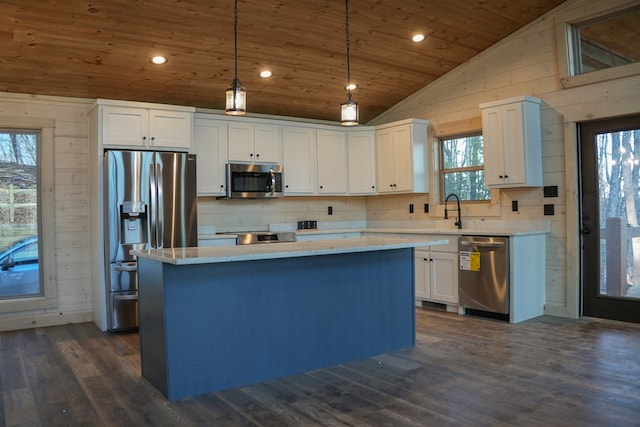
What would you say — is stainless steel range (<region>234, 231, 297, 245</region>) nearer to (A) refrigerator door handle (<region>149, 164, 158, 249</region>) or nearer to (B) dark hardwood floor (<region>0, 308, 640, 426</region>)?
(A) refrigerator door handle (<region>149, 164, 158, 249</region>)

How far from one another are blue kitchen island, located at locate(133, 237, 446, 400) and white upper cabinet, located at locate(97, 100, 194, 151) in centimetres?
206

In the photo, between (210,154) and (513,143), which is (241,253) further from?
(513,143)

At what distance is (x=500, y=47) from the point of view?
18.1ft

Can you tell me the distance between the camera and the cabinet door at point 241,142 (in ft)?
19.2

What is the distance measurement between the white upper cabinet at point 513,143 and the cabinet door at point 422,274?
41.0 inches

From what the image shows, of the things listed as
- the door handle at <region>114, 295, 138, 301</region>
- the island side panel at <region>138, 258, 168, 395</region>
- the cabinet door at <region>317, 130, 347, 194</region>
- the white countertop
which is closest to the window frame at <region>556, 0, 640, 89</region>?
the white countertop

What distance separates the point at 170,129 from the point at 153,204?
83 cm

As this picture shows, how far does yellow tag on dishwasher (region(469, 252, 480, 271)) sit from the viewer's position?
16.5 feet

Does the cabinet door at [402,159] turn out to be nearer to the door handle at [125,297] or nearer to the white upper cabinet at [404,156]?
the white upper cabinet at [404,156]

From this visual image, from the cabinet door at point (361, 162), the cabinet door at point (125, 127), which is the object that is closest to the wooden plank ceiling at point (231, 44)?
the cabinet door at point (125, 127)

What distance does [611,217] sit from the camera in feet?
15.7

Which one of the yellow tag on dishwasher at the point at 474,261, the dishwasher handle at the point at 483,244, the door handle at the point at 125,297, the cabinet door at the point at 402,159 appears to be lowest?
the door handle at the point at 125,297

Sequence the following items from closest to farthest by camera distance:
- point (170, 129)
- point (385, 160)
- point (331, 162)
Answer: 1. point (170, 129)
2. point (385, 160)
3. point (331, 162)

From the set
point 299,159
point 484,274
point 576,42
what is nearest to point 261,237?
point 299,159
